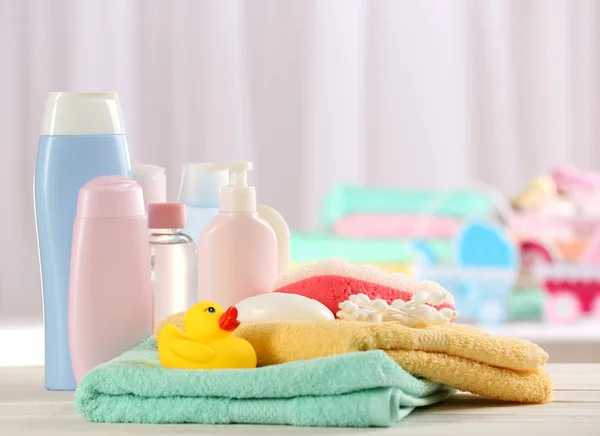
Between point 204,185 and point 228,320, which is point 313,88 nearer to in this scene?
point 204,185

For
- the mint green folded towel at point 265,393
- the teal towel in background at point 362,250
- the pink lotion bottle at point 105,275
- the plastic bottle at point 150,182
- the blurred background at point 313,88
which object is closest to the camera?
the mint green folded towel at point 265,393

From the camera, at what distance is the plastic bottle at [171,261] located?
0.74m

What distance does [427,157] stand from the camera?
298 cm

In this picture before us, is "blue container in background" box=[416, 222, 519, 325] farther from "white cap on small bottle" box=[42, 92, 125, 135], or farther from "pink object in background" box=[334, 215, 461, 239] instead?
"white cap on small bottle" box=[42, 92, 125, 135]

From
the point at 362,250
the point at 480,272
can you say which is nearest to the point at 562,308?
the point at 480,272

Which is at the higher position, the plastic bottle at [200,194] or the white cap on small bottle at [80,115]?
the white cap on small bottle at [80,115]

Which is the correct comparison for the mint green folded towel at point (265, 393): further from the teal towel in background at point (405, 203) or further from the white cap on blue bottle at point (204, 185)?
the teal towel in background at point (405, 203)

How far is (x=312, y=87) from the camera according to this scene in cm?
292

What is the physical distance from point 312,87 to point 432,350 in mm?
2386

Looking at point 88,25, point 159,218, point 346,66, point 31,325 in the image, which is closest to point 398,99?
point 346,66

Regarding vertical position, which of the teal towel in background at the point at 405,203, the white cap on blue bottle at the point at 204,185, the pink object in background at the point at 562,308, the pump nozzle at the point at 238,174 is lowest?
the pink object in background at the point at 562,308

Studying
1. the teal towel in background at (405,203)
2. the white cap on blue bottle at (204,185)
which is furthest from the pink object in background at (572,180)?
the white cap on blue bottle at (204,185)

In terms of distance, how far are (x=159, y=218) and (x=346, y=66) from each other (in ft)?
7.38

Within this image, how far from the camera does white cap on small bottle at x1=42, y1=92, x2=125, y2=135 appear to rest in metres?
0.71
